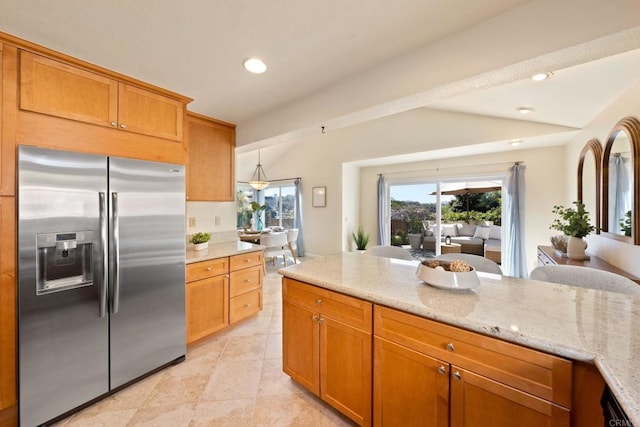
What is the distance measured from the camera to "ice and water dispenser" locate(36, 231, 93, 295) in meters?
1.50

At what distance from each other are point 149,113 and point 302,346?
2.12 m

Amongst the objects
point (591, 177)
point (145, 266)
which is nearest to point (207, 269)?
point (145, 266)

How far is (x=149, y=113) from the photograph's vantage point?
6.67 ft

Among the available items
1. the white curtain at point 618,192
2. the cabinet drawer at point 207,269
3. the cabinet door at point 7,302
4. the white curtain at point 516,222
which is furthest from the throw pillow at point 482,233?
the cabinet door at point 7,302

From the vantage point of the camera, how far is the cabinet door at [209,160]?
2639mm

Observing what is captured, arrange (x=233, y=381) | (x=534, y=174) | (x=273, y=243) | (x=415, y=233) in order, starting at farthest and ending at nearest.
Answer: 1. (x=415, y=233)
2. (x=273, y=243)
3. (x=534, y=174)
4. (x=233, y=381)

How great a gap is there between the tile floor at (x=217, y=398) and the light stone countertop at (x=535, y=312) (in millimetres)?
859

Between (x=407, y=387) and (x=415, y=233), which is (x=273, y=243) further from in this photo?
(x=407, y=387)

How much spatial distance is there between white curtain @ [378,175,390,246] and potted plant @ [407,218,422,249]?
50 cm

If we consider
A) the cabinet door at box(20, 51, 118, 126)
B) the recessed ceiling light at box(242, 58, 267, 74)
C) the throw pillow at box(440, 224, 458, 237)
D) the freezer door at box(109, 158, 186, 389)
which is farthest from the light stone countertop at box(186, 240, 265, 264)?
the throw pillow at box(440, 224, 458, 237)

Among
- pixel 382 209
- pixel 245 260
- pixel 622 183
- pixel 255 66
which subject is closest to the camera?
pixel 255 66

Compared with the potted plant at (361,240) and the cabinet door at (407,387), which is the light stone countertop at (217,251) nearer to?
the cabinet door at (407,387)

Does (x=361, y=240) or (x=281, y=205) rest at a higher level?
(x=281, y=205)

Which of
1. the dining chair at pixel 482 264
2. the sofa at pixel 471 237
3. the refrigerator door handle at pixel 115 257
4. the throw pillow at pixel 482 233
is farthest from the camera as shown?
the throw pillow at pixel 482 233
